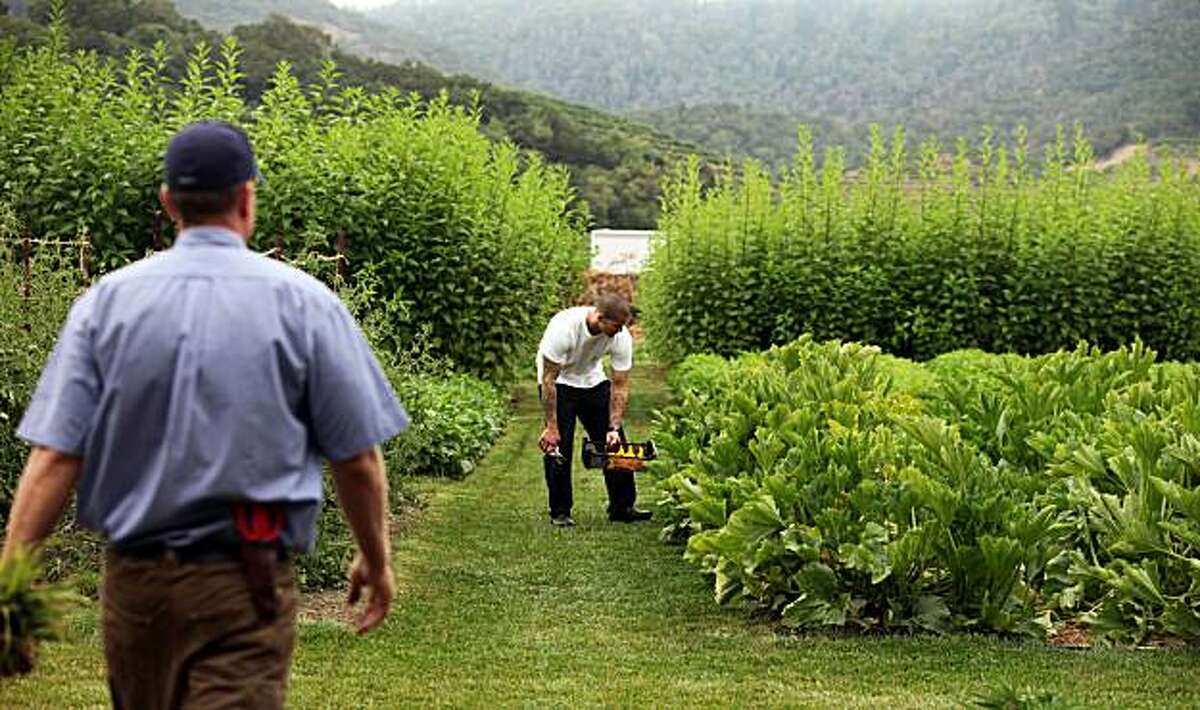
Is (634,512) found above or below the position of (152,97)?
below

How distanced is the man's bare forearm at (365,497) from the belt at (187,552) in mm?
330

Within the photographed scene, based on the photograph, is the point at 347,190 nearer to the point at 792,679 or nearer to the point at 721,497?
the point at 721,497

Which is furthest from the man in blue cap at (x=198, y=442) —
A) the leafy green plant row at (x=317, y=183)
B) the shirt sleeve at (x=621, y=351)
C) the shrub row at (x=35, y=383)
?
the leafy green plant row at (x=317, y=183)

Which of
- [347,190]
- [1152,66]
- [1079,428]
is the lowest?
[1079,428]

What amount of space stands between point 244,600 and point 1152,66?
10610cm

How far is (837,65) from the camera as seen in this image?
15562 centimetres

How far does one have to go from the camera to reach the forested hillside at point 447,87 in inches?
1655

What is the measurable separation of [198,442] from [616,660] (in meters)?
4.39

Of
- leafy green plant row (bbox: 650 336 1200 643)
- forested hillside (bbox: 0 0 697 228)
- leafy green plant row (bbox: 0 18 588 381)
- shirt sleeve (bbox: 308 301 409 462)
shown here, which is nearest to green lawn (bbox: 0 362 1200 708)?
leafy green plant row (bbox: 650 336 1200 643)

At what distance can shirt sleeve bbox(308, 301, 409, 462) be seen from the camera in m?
4.16

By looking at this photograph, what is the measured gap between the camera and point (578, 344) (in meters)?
12.5

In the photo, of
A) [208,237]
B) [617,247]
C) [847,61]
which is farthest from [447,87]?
[847,61]

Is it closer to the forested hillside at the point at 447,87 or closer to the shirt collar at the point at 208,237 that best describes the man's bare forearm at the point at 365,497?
the shirt collar at the point at 208,237

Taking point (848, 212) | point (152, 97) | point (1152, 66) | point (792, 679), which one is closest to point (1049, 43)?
point (1152, 66)
